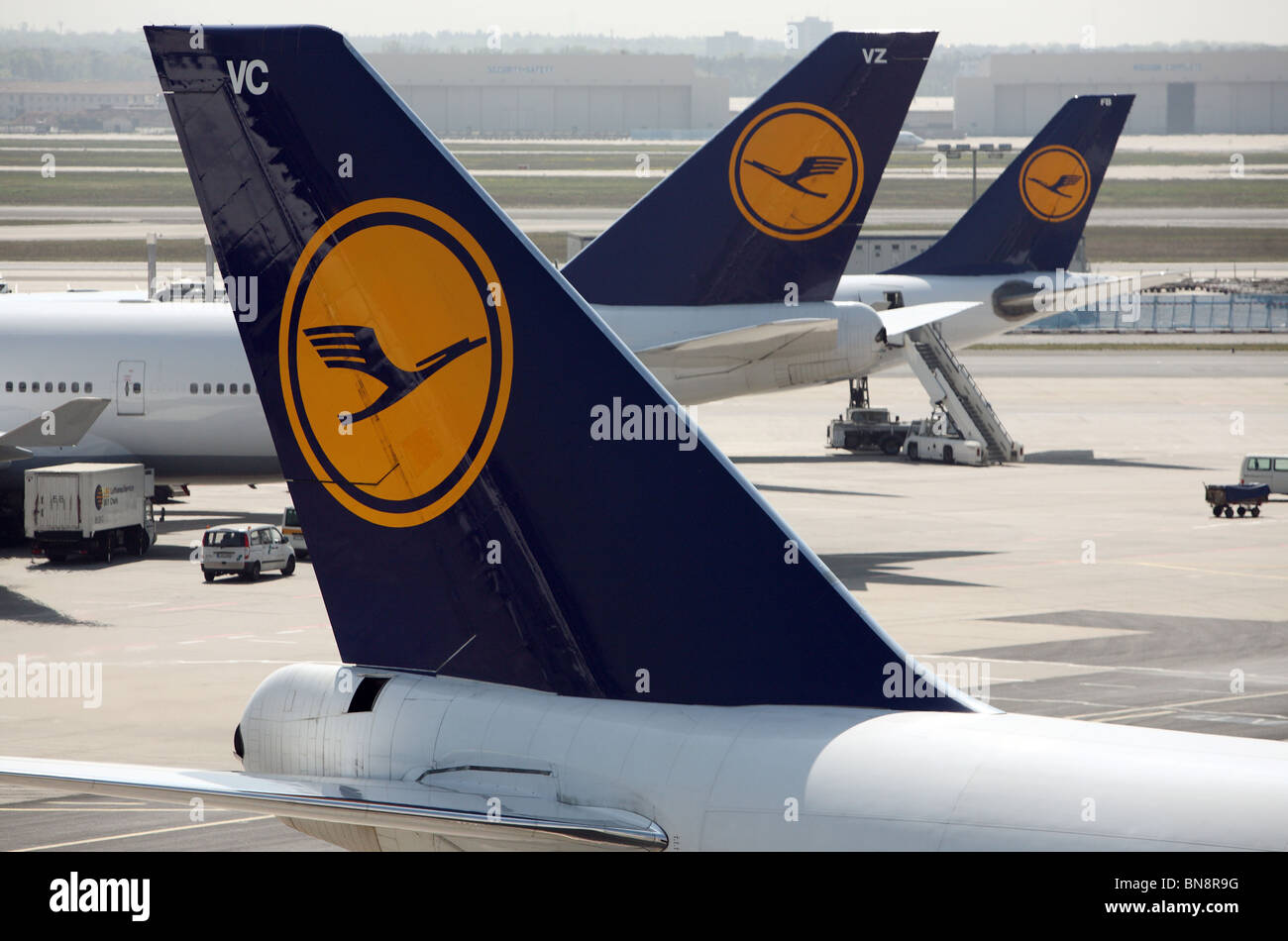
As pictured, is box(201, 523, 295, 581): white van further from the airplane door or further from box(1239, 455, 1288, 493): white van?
box(1239, 455, 1288, 493): white van

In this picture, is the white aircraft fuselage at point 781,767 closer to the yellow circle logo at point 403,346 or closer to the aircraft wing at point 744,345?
the yellow circle logo at point 403,346

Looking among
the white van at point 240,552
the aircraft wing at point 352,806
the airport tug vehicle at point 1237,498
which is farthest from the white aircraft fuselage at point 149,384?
the aircraft wing at point 352,806

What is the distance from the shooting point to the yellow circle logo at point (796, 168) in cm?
3969

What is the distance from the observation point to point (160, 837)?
70.2 ft

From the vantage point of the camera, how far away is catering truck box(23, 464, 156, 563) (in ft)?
136

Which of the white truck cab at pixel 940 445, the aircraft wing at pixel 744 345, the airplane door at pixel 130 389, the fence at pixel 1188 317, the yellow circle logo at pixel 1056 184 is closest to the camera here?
the aircraft wing at pixel 744 345

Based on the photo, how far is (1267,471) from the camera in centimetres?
5362

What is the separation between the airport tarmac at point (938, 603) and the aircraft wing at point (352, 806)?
9.31 meters

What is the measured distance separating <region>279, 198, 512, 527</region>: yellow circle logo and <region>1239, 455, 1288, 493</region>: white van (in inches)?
1804

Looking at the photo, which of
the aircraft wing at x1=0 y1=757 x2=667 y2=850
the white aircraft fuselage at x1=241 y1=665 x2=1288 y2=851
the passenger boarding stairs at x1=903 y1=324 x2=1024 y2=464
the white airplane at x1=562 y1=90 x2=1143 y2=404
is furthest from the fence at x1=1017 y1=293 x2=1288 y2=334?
the aircraft wing at x1=0 y1=757 x2=667 y2=850

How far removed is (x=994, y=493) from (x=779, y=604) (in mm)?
44504

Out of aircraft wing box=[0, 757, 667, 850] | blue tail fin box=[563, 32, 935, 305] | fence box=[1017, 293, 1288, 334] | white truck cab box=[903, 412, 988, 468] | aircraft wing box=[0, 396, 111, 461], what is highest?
fence box=[1017, 293, 1288, 334]

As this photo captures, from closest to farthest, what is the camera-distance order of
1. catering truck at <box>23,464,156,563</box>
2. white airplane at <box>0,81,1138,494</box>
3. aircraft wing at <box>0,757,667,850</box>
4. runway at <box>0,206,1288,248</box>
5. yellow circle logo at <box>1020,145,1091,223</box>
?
aircraft wing at <box>0,757,667,850</box> < white airplane at <box>0,81,1138,494</box> < catering truck at <box>23,464,156,563</box> < yellow circle logo at <box>1020,145,1091,223</box> < runway at <box>0,206,1288,248</box>

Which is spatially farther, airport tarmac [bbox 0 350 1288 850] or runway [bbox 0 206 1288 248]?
runway [bbox 0 206 1288 248]
